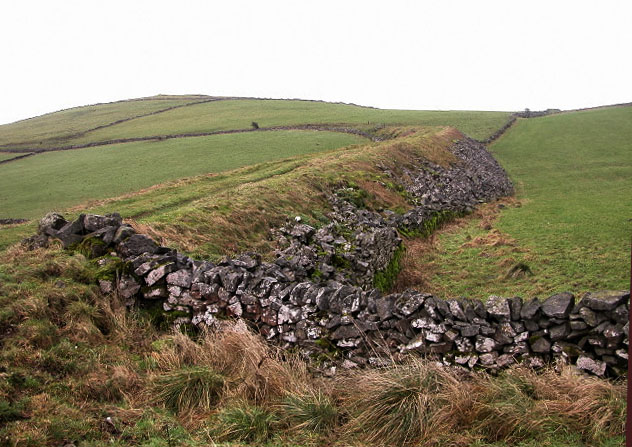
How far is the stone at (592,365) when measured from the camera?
262 inches

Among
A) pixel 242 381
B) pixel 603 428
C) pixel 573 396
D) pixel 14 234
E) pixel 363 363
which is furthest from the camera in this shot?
pixel 14 234

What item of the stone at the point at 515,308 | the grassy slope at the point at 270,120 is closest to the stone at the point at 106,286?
the stone at the point at 515,308

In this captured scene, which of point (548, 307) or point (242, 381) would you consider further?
point (548, 307)

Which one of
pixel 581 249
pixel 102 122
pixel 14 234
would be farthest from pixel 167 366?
pixel 102 122

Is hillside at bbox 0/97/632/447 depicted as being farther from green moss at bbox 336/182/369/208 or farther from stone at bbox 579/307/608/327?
green moss at bbox 336/182/369/208

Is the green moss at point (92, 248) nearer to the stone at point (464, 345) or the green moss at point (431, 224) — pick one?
the stone at point (464, 345)

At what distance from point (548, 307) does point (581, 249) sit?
11063 millimetres

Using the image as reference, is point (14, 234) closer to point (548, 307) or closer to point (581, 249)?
point (548, 307)

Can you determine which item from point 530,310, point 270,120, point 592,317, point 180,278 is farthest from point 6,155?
point 592,317

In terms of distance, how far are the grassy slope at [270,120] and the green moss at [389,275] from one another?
57.2m

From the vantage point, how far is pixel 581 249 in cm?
1645

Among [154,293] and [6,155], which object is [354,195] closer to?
[154,293]

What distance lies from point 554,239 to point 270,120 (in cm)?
7384

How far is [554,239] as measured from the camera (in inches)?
729
